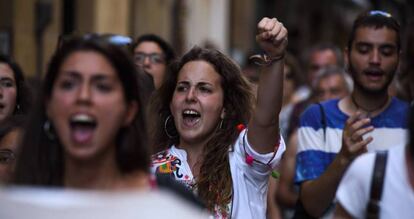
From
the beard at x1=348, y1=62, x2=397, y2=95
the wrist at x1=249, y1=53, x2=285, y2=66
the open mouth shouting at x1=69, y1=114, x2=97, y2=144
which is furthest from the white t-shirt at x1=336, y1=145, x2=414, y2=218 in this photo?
the beard at x1=348, y1=62, x2=397, y2=95

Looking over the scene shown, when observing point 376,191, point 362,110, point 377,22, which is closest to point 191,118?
point 362,110

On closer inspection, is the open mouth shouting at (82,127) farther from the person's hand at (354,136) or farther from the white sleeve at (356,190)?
the person's hand at (354,136)

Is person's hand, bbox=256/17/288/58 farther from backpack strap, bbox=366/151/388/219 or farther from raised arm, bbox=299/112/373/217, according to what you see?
backpack strap, bbox=366/151/388/219

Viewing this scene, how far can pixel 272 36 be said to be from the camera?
16.6ft

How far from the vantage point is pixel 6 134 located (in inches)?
215

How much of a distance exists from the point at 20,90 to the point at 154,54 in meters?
1.94

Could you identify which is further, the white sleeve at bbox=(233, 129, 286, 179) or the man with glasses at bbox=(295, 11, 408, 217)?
the man with glasses at bbox=(295, 11, 408, 217)

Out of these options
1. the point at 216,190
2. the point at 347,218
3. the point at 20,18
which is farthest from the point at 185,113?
the point at 20,18

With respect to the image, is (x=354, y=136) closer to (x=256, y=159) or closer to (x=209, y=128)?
(x=256, y=159)

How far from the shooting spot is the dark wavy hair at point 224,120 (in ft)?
17.6

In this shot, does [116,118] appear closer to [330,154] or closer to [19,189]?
[19,189]

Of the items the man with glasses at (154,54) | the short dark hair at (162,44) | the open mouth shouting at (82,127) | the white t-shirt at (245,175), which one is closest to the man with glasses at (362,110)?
the white t-shirt at (245,175)

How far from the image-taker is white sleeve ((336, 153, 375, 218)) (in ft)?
13.2

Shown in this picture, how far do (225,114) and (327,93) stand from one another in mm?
4018
